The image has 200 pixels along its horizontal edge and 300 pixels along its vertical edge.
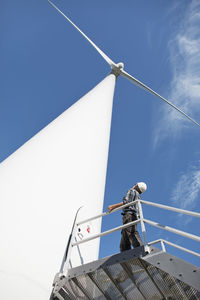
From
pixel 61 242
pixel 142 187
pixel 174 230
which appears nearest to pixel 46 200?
pixel 61 242

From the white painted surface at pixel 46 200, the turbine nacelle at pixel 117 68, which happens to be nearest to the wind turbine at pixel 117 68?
the turbine nacelle at pixel 117 68

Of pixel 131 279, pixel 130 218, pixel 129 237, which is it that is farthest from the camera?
pixel 130 218

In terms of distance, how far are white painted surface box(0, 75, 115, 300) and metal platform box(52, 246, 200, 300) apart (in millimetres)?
369

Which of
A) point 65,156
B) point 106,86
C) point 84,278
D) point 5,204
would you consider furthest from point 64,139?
point 106,86

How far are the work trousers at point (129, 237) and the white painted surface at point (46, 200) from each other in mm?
727

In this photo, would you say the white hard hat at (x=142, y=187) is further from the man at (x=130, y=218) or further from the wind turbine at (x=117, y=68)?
the wind turbine at (x=117, y=68)

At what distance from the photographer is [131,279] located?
141 inches

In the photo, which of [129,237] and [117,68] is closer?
[129,237]

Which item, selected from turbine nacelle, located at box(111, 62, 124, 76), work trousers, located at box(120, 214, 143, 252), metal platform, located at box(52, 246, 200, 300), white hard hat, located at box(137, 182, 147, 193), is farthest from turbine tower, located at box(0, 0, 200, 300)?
turbine nacelle, located at box(111, 62, 124, 76)

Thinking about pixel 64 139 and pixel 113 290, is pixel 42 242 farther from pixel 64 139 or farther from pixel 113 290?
pixel 64 139

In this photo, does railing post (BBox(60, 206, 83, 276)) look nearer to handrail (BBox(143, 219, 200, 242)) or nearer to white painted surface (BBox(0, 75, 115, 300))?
white painted surface (BBox(0, 75, 115, 300))

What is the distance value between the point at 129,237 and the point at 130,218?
33cm

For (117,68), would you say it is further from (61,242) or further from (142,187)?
(61,242)

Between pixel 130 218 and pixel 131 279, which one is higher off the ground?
pixel 130 218
